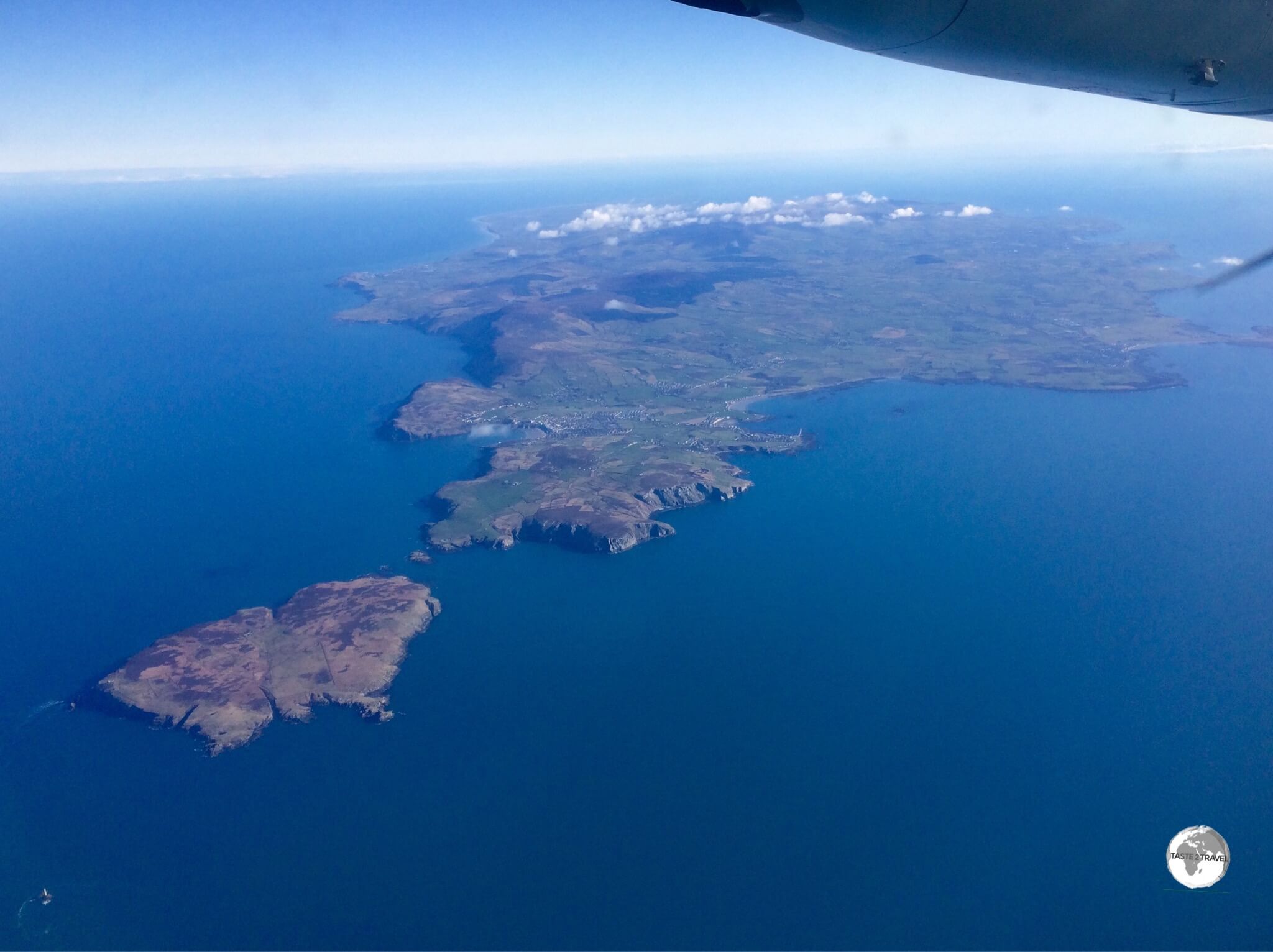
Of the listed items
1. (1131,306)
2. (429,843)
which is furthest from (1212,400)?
(429,843)

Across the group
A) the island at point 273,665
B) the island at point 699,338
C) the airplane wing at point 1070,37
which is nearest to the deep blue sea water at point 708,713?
the island at point 273,665

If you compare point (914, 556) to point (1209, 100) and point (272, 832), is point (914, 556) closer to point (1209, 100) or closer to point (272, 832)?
point (272, 832)

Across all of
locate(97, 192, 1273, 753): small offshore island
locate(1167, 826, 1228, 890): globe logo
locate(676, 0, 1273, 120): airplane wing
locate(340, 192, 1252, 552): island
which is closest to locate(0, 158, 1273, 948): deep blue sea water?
locate(1167, 826, 1228, 890): globe logo

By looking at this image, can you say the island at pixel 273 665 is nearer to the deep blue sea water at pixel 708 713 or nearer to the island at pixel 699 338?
the deep blue sea water at pixel 708 713

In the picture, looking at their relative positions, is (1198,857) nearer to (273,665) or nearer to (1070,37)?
(1070,37)

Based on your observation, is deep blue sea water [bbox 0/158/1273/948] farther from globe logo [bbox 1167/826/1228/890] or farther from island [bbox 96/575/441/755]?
island [bbox 96/575/441/755]

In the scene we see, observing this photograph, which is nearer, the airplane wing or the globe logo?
the airplane wing

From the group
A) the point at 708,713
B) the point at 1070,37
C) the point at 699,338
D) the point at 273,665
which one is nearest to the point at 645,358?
the point at 699,338
